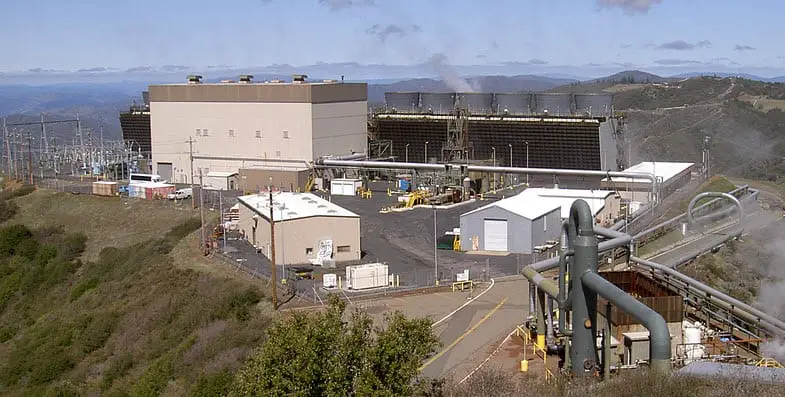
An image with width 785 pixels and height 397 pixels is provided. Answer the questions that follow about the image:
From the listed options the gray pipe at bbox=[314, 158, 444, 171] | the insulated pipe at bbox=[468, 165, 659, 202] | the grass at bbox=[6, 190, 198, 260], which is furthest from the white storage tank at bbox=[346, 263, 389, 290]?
the gray pipe at bbox=[314, 158, 444, 171]

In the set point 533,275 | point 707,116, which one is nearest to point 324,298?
point 533,275

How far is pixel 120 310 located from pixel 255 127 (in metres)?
14.3

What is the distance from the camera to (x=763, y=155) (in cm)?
5706

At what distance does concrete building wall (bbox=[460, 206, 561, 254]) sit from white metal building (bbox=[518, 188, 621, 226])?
1687 mm

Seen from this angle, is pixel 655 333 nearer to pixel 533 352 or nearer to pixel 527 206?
pixel 533 352

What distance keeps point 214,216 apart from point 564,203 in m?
9.73

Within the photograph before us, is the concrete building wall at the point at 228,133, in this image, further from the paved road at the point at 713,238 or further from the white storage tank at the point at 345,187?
the paved road at the point at 713,238

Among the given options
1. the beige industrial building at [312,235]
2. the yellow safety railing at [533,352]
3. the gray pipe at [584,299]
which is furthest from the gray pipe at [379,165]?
the gray pipe at [584,299]

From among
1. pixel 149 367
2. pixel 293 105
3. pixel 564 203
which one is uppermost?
pixel 293 105

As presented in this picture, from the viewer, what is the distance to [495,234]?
806 inches

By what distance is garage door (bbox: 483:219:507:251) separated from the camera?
2041 cm

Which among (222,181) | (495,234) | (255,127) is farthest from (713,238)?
(222,181)

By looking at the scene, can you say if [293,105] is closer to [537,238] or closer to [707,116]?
[537,238]

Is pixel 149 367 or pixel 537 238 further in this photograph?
pixel 537 238
